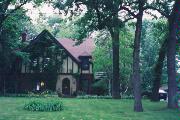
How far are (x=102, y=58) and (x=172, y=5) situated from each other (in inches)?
681

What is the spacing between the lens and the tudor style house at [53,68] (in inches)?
1662

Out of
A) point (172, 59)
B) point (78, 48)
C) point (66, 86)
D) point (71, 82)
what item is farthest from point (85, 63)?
point (172, 59)

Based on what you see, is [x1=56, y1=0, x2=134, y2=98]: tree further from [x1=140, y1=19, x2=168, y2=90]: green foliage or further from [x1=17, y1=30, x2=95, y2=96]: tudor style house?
[x1=140, y1=19, x2=168, y2=90]: green foliage

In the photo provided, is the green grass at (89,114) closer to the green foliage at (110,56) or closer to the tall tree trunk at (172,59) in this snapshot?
the tall tree trunk at (172,59)

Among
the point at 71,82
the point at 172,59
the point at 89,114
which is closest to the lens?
the point at 89,114

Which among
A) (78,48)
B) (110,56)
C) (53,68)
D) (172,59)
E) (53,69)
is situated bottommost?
(172,59)

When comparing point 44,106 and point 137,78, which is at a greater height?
point 137,78

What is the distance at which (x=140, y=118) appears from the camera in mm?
16453

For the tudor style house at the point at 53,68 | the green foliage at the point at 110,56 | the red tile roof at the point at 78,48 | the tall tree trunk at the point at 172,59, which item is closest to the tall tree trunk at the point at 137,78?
the tall tree trunk at the point at 172,59

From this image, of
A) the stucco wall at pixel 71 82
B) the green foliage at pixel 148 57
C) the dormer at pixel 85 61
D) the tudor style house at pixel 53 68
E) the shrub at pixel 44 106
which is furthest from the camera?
the dormer at pixel 85 61

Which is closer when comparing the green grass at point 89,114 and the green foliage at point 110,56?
the green grass at point 89,114

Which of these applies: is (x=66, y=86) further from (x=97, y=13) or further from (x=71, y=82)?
(x=97, y=13)

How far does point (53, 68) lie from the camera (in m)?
42.1

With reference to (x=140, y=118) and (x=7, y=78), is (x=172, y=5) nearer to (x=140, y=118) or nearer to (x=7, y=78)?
(x=140, y=118)
